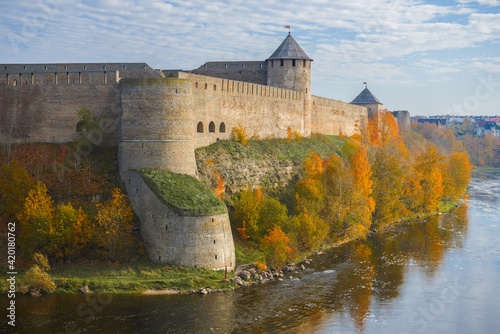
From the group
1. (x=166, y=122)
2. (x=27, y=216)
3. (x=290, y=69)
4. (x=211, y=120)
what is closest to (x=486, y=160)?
(x=290, y=69)

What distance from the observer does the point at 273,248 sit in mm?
22344

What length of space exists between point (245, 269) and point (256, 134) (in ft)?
38.9

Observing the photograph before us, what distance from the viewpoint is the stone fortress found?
20.6 metres

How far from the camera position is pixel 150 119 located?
22.5 metres

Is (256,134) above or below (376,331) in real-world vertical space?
above

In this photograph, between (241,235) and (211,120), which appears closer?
(241,235)

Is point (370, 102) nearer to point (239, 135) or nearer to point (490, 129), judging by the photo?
point (239, 135)

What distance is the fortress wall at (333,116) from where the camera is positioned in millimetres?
40656

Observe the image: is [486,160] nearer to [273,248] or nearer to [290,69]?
[290,69]

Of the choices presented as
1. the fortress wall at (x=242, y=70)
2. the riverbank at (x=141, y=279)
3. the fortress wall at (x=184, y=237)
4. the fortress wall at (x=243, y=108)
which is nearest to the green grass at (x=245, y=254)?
the fortress wall at (x=184, y=237)

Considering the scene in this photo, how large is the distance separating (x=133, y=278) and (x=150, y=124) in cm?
637

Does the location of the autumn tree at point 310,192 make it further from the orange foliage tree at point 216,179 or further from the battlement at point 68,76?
the battlement at point 68,76

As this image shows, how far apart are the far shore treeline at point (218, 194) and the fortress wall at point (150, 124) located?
4.57ft

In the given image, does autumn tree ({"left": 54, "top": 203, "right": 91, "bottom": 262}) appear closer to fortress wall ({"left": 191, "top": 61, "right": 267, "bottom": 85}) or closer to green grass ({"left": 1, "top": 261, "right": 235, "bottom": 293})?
green grass ({"left": 1, "top": 261, "right": 235, "bottom": 293})
